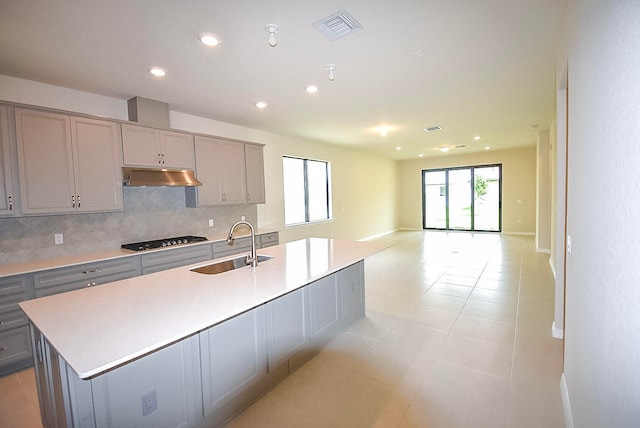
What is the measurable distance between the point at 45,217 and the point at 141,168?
1050 mm

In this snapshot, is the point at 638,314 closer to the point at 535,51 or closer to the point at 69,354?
the point at 69,354

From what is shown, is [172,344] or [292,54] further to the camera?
[292,54]

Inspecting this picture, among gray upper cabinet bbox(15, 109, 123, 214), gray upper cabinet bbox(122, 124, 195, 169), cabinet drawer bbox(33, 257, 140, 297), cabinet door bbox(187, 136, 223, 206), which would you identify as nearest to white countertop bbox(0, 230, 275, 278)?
cabinet drawer bbox(33, 257, 140, 297)

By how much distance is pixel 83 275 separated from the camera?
9.52 feet

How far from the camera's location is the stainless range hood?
3.40 metres

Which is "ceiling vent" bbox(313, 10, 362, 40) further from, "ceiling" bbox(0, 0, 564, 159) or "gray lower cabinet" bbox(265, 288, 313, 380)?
"gray lower cabinet" bbox(265, 288, 313, 380)

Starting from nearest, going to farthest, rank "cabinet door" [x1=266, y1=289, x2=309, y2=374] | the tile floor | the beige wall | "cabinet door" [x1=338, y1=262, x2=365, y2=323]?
the tile floor
"cabinet door" [x1=266, y1=289, x2=309, y2=374]
"cabinet door" [x1=338, y1=262, x2=365, y2=323]
the beige wall

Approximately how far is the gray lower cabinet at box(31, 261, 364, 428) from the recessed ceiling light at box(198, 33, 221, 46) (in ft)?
6.88

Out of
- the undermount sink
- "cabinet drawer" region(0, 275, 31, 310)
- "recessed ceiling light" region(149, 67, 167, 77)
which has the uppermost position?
"recessed ceiling light" region(149, 67, 167, 77)

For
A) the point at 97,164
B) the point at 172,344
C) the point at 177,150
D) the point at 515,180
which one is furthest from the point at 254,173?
the point at 515,180

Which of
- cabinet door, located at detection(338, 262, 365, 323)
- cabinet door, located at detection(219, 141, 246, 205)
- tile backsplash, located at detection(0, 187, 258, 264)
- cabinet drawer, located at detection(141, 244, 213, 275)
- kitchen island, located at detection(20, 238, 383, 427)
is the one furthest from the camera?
cabinet door, located at detection(219, 141, 246, 205)

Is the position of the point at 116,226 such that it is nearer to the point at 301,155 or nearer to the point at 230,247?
the point at 230,247

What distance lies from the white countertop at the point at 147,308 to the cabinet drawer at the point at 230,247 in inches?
66.9

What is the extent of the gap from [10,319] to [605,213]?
407cm
